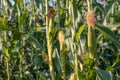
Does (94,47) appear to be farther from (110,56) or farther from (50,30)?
(110,56)

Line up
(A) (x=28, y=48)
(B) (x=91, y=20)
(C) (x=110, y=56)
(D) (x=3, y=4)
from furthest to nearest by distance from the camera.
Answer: (A) (x=28, y=48)
(C) (x=110, y=56)
(D) (x=3, y=4)
(B) (x=91, y=20)

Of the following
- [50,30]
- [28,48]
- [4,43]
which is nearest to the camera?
[50,30]

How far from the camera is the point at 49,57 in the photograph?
176cm

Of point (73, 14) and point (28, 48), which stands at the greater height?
point (73, 14)

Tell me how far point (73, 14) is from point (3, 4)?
169 cm

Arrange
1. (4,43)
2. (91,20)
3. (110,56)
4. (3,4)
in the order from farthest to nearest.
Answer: (110,56) → (3,4) → (4,43) → (91,20)

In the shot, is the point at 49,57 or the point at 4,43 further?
the point at 4,43

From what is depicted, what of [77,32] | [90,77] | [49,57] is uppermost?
[77,32]

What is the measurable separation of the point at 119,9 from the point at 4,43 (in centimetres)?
195

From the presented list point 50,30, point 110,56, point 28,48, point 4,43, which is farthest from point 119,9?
point 50,30

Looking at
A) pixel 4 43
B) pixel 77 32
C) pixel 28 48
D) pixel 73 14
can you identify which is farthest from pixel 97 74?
pixel 28 48

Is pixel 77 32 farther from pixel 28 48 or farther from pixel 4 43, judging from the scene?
pixel 28 48

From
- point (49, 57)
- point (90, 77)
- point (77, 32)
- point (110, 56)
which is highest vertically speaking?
point (77, 32)

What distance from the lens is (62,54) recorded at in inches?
71.6
